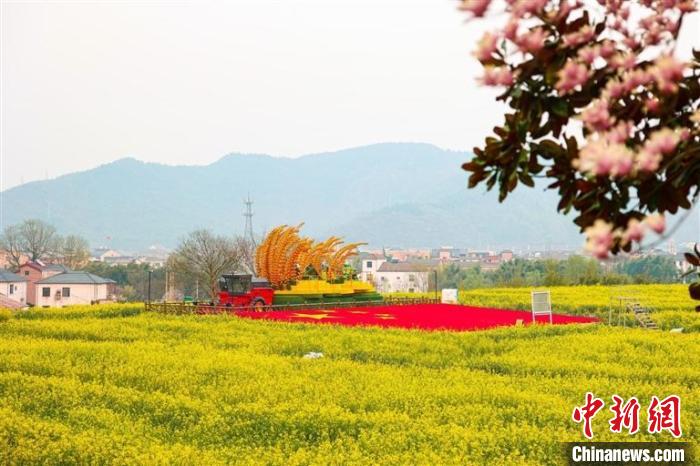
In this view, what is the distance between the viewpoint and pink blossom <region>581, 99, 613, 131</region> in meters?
2.50

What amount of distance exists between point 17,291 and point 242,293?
3377 cm

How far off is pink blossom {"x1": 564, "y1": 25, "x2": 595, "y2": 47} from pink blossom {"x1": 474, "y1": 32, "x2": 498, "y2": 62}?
0.27 m

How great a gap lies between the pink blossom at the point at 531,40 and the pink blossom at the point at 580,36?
0.11 meters

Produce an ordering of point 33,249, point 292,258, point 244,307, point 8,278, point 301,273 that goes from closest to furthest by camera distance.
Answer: point 244,307 < point 292,258 < point 301,273 < point 8,278 < point 33,249

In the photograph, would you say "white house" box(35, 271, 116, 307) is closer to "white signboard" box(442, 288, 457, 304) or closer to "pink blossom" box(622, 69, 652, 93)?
"white signboard" box(442, 288, 457, 304)

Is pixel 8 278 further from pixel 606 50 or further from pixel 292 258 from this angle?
pixel 606 50

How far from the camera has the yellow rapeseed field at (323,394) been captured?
8.06 meters

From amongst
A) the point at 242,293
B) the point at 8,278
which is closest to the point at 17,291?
the point at 8,278

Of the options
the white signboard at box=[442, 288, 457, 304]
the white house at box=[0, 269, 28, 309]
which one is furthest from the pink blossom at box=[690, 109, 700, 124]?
the white house at box=[0, 269, 28, 309]

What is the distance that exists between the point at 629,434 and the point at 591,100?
6.57 m

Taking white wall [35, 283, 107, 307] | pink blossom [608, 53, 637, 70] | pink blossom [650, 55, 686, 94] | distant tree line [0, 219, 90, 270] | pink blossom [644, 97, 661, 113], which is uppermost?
distant tree line [0, 219, 90, 270]

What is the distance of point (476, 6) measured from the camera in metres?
2.59

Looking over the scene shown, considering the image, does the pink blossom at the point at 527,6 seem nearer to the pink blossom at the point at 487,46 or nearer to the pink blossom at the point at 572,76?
the pink blossom at the point at 487,46

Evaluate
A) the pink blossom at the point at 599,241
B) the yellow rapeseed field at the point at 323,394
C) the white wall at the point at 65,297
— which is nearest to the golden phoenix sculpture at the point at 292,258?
the yellow rapeseed field at the point at 323,394
